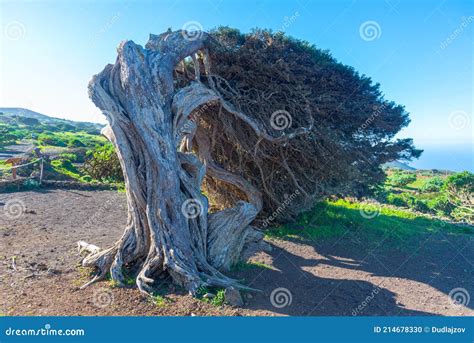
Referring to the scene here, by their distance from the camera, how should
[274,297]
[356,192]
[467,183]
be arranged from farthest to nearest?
[467,183]
[356,192]
[274,297]

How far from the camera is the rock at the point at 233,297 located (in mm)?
4848

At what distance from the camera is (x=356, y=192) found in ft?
31.7

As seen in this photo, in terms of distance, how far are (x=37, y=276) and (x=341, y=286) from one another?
19.1 feet

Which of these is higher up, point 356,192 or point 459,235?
point 356,192

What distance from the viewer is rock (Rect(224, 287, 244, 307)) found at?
4848mm

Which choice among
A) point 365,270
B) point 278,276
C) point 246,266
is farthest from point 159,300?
point 365,270

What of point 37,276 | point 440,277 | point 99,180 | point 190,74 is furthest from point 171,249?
point 99,180

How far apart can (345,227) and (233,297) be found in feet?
21.5

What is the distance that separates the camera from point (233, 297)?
4.88 meters

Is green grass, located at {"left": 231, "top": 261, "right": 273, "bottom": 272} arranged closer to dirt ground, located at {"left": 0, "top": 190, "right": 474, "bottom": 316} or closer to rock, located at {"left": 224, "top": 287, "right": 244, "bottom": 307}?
dirt ground, located at {"left": 0, "top": 190, "right": 474, "bottom": 316}

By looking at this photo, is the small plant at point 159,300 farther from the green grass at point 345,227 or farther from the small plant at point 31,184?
the small plant at point 31,184

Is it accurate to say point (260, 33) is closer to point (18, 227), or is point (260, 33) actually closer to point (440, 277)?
point (440, 277)

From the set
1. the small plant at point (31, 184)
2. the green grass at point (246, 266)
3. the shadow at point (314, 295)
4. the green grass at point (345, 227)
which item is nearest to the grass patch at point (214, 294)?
the shadow at point (314, 295)

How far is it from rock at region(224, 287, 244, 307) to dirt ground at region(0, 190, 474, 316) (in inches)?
4.5
